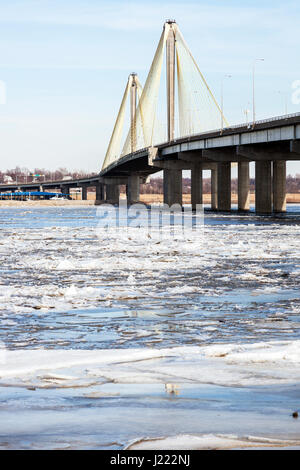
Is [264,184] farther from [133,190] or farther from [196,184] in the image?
[133,190]

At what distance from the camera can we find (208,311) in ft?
40.8

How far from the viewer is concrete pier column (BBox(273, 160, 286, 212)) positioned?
98.1 meters

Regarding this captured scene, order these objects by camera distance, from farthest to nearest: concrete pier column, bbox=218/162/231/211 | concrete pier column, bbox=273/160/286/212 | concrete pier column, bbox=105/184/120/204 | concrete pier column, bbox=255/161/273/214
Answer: concrete pier column, bbox=105/184/120/204
concrete pier column, bbox=218/162/231/211
concrete pier column, bbox=273/160/286/212
concrete pier column, bbox=255/161/273/214

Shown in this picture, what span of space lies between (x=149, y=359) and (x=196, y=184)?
352ft

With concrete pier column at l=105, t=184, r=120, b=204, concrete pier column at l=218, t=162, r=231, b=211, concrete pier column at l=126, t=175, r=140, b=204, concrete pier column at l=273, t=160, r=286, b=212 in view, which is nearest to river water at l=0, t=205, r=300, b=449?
concrete pier column at l=273, t=160, r=286, b=212

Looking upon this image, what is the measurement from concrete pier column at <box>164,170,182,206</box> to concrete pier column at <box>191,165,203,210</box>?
217 centimetres

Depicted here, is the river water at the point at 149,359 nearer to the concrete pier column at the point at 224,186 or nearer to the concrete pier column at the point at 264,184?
the concrete pier column at the point at 264,184

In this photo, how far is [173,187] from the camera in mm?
114125

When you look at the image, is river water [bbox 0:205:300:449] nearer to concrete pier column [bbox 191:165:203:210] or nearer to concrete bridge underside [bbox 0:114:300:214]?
concrete bridge underside [bbox 0:114:300:214]

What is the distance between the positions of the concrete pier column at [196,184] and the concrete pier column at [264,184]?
23.0m

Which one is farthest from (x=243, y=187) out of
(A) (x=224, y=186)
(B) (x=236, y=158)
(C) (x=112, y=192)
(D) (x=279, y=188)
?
(C) (x=112, y=192)
